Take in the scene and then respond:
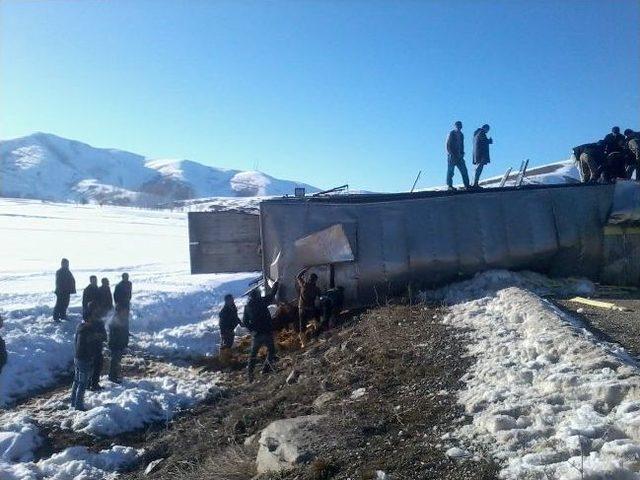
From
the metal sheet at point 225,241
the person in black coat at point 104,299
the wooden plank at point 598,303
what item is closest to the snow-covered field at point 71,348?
the person in black coat at point 104,299

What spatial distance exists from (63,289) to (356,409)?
29.1 feet

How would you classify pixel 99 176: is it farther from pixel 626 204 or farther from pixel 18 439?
pixel 626 204

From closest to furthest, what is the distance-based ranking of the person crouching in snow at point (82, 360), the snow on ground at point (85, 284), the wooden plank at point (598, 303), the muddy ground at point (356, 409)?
the muddy ground at point (356, 409) → the person crouching in snow at point (82, 360) → the wooden plank at point (598, 303) → the snow on ground at point (85, 284)

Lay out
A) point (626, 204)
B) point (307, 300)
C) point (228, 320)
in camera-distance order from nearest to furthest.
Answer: point (307, 300), point (228, 320), point (626, 204)

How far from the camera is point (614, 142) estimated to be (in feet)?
39.3

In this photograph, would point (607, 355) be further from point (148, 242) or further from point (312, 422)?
point (148, 242)

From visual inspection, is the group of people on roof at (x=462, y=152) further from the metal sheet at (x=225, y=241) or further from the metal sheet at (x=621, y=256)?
the metal sheet at (x=225, y=241)

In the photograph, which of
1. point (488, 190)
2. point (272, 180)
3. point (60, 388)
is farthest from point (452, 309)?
point (272, 180)

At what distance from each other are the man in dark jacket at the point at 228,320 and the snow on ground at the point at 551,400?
4873mm

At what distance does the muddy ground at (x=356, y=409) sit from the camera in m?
4.04

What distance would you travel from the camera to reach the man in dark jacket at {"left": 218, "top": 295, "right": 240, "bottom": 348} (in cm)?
1024

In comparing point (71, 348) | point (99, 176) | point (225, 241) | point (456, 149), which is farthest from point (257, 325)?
point (99, 176)

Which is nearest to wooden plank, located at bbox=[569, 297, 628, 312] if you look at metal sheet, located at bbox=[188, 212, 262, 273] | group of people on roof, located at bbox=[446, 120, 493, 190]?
group of people on roof, located at bbox=[446, 120, 493, 190]

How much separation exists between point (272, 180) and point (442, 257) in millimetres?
177388
